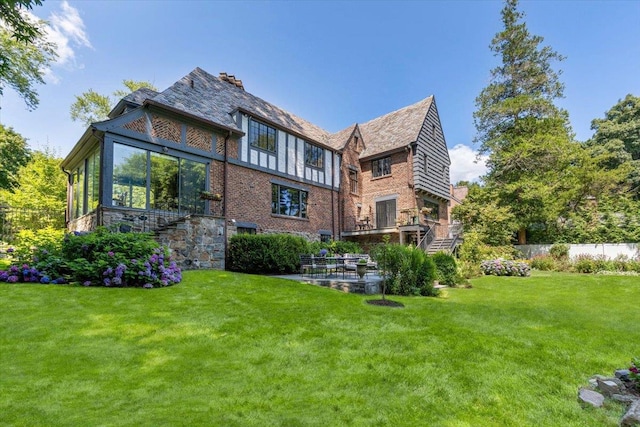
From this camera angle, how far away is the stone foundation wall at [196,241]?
32.3 feet

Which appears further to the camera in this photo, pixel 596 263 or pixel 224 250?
pixel 596 263

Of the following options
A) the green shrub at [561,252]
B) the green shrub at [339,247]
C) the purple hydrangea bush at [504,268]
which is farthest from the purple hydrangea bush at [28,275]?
the green shrub at [561,252]

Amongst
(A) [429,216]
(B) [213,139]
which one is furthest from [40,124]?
(A) [429,216]

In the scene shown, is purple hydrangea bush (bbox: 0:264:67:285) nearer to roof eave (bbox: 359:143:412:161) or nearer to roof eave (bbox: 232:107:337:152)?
roof eave (bbox: 232:107:337:152)

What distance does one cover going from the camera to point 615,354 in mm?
4293

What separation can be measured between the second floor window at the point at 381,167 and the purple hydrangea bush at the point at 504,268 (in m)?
8.50

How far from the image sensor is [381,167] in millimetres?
20953

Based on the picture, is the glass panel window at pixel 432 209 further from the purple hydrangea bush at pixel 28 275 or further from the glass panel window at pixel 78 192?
the purple hydrangea bush at pixel 28 275

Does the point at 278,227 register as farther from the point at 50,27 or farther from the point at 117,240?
the point at 50,27

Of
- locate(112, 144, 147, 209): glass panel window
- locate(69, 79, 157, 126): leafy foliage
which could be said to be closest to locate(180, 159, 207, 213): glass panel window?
locate(112, 144, 147, 209): glass panel window

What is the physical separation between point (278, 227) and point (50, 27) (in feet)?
61.2

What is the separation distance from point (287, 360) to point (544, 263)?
57.6 ft

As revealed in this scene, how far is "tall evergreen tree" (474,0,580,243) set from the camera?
18703 millimetres

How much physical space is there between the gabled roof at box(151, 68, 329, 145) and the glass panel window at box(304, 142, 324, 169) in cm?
55
